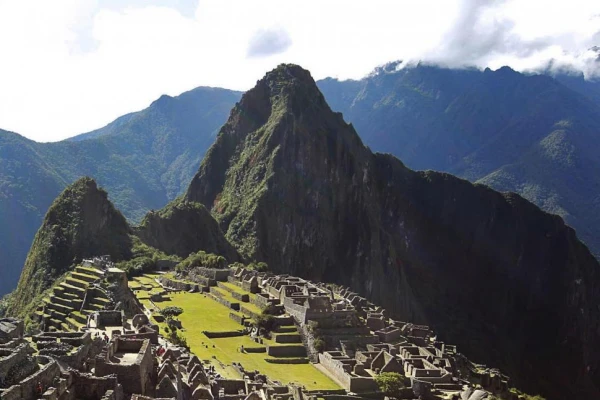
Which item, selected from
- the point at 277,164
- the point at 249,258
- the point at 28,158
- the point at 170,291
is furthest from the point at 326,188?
the point at 170,291

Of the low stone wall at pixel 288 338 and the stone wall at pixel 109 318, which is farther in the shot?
the low stone wall at pixel 288 338

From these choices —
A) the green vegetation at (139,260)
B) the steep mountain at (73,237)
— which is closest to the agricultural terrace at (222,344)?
the green vegetation at (139,260)

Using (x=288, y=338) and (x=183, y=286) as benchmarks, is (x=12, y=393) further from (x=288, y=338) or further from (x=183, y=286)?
(x=183, y=286)

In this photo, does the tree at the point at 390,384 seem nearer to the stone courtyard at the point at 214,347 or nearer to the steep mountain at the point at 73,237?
the stone courtyard at the point at 214,347

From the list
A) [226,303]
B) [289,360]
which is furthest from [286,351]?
[226,303]

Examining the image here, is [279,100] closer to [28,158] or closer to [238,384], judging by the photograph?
[28,158]

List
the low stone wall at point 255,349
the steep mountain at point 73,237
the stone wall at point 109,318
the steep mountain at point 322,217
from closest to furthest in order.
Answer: the stone wall at point 109,318 < the low stone wall at point 255,349 < the steep mountain at point 73,237 < the steep mountain at point 322,217

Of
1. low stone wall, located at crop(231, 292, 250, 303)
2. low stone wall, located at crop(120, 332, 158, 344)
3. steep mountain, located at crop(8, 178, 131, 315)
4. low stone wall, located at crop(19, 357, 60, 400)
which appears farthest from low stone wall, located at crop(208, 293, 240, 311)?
low stone wall, located at crop(19, 357, 60, 400)
